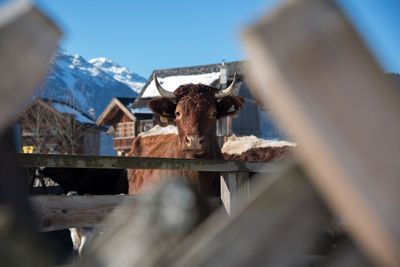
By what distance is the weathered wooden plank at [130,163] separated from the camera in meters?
3.52

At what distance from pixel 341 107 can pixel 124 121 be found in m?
39.0

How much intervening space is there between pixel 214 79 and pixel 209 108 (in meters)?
27.5

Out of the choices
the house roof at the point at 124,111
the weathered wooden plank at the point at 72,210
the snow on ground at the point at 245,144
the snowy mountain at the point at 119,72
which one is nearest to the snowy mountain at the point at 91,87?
the snowy mountain at the point at 119,72

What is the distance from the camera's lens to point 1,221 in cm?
90

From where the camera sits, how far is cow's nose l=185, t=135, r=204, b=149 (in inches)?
241

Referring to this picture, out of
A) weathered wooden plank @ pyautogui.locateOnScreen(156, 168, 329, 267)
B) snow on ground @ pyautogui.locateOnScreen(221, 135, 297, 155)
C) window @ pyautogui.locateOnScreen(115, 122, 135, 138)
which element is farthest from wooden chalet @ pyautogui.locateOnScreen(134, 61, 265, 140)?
weathered wooden plank @ pyautogui.locateOnScreen(156, 168, 329, 267)

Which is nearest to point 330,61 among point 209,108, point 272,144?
point 209,108

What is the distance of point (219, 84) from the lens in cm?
3369

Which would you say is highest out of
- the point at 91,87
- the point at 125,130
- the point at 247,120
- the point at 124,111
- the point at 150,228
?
the point at 91,87

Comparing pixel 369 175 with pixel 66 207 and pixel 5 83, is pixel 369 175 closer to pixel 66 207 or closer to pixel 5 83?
pixel 5 83

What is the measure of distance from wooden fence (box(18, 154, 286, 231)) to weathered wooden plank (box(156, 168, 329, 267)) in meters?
2.49

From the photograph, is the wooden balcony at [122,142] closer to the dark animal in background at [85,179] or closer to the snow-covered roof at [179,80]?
the snow-covered roof at [179,80]

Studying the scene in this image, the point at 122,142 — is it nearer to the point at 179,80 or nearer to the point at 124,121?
the point at 124,121

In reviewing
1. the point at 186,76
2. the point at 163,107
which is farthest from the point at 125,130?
the point at 163,107
